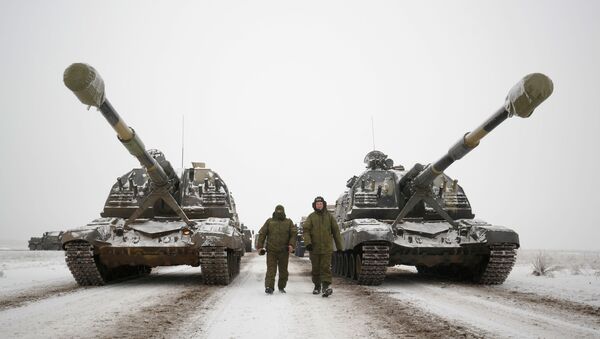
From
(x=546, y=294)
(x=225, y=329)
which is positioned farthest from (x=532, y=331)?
(x=546, y=294)

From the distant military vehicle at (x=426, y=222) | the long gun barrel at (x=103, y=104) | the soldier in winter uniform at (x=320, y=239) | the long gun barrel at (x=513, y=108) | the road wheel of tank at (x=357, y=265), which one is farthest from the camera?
the road wheel of tank at (x=357, y=265)

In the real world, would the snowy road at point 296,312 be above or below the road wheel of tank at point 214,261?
below

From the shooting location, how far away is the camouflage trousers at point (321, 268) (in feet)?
26.6

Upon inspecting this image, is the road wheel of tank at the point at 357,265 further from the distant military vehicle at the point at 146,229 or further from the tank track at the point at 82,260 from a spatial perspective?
the tank track at the point at 82,260

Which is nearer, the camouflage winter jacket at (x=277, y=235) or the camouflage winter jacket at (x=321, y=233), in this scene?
the camouflage winter jacket at (x=321, y=233)

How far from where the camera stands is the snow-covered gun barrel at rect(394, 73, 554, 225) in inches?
299

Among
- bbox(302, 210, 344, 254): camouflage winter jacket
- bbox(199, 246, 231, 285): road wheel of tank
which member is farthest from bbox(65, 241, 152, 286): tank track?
bbox(302, 210, 344, 254): camouflage winter jacket

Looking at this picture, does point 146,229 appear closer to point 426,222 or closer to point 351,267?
point 351,267

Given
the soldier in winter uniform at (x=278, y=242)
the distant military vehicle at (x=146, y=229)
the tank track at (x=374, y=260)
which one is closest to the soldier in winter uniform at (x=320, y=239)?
the soldier in winter uniform at (x=278, y=242)

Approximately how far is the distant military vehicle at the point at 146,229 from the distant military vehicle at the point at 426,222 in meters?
2.96

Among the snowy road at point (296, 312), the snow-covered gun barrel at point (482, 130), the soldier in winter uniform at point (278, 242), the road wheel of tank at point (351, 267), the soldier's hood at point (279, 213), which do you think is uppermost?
the snow-covered gun barrel at point (482, 130)

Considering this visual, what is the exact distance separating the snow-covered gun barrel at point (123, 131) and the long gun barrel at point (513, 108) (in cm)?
597

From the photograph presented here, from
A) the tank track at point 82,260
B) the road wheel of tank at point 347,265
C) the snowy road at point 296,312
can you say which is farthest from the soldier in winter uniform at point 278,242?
the road wheel of tank at point 347,265

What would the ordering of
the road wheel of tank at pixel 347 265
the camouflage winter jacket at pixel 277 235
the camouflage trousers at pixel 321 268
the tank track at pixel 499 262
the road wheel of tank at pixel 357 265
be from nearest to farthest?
the camouflage trousers at pixel 321 268
the camouflage winter jacket at pixel 277 235
the tank track at pixel 499 262
the road wheel of tank at pixel 357 265
the road wheel of tank at pixel 347 265
